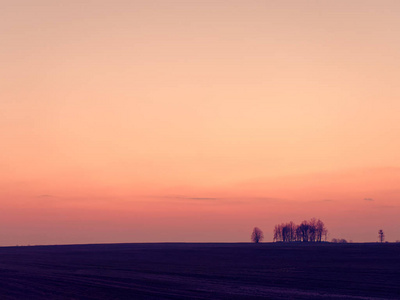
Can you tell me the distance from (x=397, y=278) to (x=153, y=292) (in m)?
17.6

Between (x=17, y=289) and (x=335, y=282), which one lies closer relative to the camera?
(x=17, y=289)

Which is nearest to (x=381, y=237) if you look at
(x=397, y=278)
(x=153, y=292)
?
(x=397, y=278)

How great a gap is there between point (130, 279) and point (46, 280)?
5.85 metres

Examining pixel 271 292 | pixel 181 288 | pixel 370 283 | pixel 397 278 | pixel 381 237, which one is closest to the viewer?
pixel 271 292

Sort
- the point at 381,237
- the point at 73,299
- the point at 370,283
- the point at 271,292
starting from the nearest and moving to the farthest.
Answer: the point at 73,299 < the point at 271,292 < the point at 370,283 < the point at 381,237

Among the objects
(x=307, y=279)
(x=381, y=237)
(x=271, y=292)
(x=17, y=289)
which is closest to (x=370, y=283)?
(x=307, y=279)

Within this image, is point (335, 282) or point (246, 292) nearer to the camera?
point (246, 292)

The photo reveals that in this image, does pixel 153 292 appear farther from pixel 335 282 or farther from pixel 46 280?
pixel 335 282

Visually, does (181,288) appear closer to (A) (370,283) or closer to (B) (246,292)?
(B) (246,292)

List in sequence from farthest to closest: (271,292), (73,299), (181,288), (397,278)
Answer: (397,278) → (181,288) → (271,292) → (73,299)

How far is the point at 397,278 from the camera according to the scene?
33.3m

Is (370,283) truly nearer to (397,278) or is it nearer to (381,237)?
(397,278)

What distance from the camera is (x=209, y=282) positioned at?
3222 centimetres

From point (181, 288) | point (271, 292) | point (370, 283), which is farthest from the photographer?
point (370, 283)
